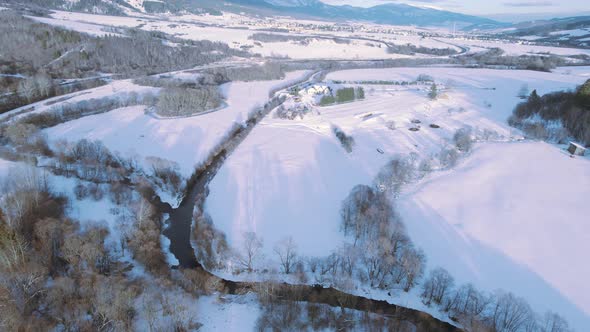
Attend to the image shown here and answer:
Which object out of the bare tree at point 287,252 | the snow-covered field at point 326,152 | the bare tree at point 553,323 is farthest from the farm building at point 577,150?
the bare tree at point 287,252

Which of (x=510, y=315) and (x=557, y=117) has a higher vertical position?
(x=557, y=117)

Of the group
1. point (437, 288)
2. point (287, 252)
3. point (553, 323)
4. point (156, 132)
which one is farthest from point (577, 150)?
point (156, 132)

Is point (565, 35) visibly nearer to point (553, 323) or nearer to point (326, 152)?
point (326, 152)

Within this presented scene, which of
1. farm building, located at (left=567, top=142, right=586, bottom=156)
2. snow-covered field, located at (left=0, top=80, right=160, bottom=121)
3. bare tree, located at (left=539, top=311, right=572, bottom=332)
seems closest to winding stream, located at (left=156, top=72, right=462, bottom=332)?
bare tree, located at (left=539, top=311, right=572, bottom=332)

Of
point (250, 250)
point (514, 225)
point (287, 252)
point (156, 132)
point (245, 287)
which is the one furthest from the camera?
point (156, 132)

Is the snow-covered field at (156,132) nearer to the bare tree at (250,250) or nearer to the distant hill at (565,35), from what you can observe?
the bare tree at (250,250)

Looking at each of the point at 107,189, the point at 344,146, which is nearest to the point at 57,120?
the point at 107,189

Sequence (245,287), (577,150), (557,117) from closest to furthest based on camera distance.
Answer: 1. (245,287)
2. (577,150)
3. (557,117)
